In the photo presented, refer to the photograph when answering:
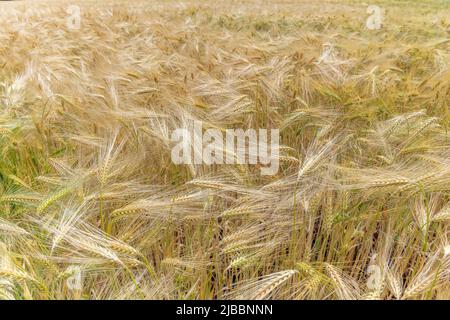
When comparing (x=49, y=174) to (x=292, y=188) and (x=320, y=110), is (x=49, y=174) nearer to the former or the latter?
(x=292, y=188)

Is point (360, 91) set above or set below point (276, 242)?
above

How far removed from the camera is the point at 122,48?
2.86 m

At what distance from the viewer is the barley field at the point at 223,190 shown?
946 millimetres

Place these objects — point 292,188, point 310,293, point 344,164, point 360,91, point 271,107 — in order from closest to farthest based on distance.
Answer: point 310,293
point 292,188
point 344,164
point 271,107
point 360,91

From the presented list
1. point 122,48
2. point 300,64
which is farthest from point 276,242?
point 122,48

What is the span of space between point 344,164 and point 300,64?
114 centimetres

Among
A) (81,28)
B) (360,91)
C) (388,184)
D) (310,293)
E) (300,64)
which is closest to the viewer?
(310,293)

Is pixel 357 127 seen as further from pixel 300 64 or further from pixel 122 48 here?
pixel 122 48

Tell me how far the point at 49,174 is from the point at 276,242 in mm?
801

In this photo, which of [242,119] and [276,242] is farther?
[242,119]

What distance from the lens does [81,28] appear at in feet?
12.2

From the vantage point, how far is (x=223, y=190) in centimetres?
116

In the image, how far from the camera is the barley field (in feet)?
3.10

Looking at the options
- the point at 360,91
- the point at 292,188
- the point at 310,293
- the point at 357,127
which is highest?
the point at 360,91
